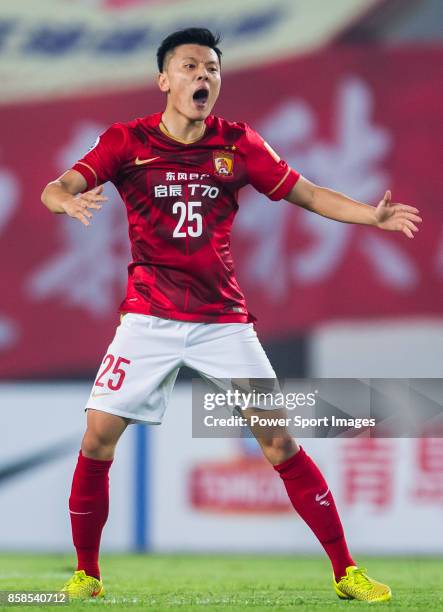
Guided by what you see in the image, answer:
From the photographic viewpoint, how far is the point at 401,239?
9281mm

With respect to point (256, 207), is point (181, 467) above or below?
below

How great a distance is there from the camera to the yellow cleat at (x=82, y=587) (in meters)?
4.90

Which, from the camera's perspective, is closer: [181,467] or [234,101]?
[181,467]

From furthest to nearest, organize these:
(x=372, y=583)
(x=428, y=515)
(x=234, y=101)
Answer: (x=234, y=101)
(x=428, y=515)
(x=372, y=583)

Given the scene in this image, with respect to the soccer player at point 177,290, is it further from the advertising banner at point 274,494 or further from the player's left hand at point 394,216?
the advertising banner at point 274,494

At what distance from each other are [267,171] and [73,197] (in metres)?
0.75

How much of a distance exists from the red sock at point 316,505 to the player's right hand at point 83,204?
44.3 inches

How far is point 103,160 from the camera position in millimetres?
4988

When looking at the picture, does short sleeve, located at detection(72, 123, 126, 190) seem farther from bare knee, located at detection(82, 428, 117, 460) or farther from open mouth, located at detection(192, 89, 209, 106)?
bare knee, located at detection(82, 428, 117, 460)

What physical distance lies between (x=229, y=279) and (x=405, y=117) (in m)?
4.54

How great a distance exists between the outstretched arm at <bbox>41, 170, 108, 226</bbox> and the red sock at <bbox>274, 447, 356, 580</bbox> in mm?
1134

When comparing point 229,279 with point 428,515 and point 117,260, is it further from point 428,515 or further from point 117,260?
point 117,260

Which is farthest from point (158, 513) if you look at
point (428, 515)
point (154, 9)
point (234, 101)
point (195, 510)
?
point (154, 9)

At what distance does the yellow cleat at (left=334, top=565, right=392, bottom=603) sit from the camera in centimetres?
484
